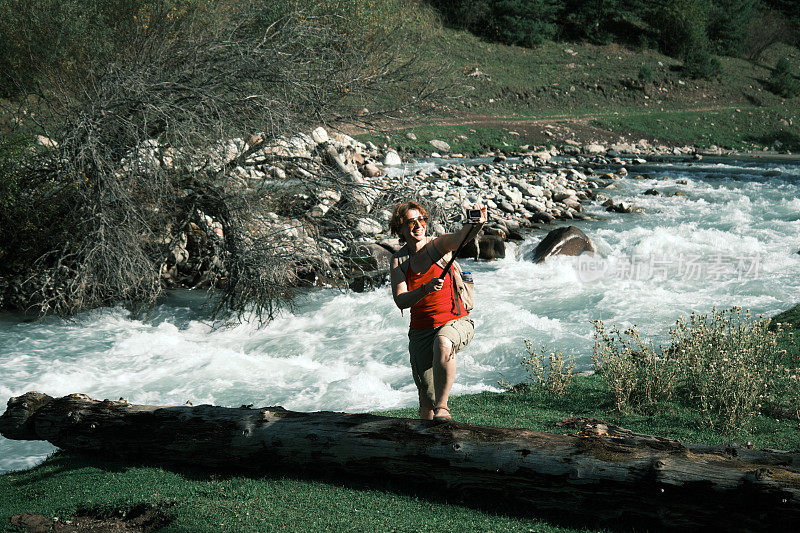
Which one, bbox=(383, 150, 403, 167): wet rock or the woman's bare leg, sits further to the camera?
bbox=(383, 150, 403, 167): wet rock

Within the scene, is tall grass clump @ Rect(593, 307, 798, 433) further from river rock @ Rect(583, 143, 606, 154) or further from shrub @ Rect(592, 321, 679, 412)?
river rock @ Rect(583, 143, 606, 154)

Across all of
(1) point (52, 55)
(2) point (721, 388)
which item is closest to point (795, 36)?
(1) point (52, 55)

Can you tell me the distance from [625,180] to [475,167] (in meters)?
6.05

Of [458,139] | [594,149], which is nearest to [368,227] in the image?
[458,139]

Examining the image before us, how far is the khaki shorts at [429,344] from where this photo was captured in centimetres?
501

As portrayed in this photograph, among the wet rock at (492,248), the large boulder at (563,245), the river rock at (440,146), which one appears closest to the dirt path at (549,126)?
the river rock at (440,146)

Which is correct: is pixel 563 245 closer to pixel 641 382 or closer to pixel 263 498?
pixel 641 382

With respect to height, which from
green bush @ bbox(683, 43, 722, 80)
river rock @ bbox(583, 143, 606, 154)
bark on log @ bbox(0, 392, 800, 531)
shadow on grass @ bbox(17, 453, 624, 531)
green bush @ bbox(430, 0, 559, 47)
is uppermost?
green bush @ bbox(430, 0, 559, 47)

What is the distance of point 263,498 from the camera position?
4.74m

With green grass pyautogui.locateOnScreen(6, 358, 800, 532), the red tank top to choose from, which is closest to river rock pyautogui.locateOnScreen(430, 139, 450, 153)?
green grass pyautogui.locateOnScreen(6, 358, 800, 532)

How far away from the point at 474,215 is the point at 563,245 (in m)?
11.4

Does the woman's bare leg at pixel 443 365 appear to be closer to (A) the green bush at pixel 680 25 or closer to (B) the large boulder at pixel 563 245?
(B) the large boulder at pixel 563 245

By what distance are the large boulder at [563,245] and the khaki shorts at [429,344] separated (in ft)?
34.6

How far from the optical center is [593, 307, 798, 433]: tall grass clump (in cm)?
661
